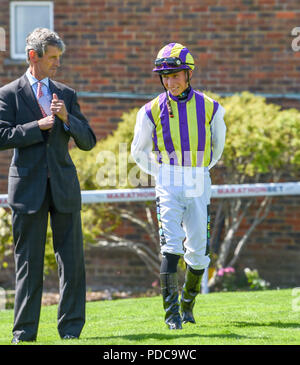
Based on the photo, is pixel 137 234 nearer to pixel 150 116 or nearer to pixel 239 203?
pixel 239 203

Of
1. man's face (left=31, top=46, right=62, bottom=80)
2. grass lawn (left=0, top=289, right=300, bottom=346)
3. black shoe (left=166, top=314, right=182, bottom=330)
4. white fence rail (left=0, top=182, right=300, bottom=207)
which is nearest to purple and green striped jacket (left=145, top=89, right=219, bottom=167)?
man's face (left=31, top=46, right=62, bottom=80)

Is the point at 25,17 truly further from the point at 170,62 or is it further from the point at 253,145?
the point at 170,62

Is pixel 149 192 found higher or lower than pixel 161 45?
lower

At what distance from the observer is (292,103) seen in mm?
10117

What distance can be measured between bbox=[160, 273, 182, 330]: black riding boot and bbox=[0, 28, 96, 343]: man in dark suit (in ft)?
2.49

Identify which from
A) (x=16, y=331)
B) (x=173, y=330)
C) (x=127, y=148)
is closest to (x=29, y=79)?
(x=16, y=331)

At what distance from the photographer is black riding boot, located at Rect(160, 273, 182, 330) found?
5.58 meters

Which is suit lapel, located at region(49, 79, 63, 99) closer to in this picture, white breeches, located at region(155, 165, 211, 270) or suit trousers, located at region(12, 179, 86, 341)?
suit trousers, located at region(12, 179, 86, 341)

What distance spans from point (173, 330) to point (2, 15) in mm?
6253

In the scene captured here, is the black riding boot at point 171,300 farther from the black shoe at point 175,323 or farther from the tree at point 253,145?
the tree at point 253,145

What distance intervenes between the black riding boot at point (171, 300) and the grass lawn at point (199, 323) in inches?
3.1

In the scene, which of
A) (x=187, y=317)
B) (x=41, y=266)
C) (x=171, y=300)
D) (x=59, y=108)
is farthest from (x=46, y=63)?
(x=187, y=317)

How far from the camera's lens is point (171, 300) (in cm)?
558

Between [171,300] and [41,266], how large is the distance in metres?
1.02
